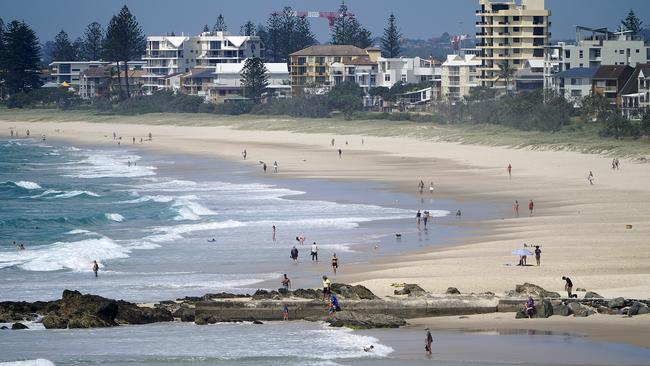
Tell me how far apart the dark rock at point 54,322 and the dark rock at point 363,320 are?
5340 millimetres

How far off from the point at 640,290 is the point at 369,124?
66817mm

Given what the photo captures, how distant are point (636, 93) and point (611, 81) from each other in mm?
4934

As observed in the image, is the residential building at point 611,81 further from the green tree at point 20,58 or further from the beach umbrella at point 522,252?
the green tree at point 20,58

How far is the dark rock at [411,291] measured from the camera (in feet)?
85.3

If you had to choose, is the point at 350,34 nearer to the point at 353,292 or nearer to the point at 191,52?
the point at 191,52

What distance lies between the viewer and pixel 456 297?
83.0 ft

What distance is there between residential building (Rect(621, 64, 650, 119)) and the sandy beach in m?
13.3

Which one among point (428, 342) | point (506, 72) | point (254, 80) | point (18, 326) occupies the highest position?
point (506, 72)

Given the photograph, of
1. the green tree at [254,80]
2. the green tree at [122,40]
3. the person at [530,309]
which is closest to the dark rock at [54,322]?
the person at [530,309]

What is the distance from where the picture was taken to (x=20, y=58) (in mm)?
136125

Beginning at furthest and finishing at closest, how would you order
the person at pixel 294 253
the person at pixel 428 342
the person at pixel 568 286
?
the person at pixel 294 253
the person at pixel 568 286
the person at pixel 428 342

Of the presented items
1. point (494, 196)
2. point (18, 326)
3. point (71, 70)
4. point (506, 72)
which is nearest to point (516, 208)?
point (494, 196)

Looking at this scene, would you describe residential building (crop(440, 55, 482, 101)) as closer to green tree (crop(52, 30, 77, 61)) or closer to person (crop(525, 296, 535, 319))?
green tree (crop(52, 30, 77, 61))

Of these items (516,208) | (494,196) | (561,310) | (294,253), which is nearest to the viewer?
(561,310)
